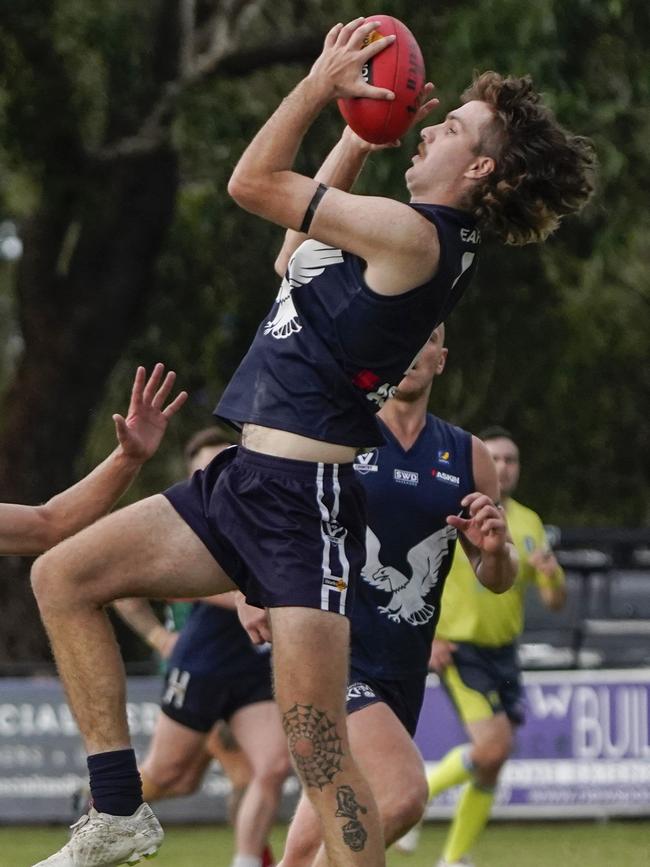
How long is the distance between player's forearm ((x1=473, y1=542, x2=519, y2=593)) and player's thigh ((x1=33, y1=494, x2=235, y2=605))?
1.16m

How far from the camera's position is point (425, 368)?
7.47 metres

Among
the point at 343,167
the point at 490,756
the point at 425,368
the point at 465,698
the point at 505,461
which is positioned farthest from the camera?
the point at 505,461

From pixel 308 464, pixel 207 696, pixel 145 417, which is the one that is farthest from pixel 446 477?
pixel 207 696

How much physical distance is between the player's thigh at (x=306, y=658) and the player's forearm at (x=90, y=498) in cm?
89

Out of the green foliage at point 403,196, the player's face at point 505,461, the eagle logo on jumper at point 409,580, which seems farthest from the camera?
the green foliage at point 403,196

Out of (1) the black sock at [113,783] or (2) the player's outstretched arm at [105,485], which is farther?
(2) the player's outstretched arm at [105,485]

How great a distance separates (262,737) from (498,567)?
3.65 meters

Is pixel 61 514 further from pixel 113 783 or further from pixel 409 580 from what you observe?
pixel 409 580

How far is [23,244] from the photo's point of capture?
18.2 metres

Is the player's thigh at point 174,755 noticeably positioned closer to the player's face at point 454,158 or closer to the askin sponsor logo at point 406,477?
the askin sponsor logo at point 406,477

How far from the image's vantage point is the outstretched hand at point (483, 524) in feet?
20.1

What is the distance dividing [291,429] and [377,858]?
A: 1319 millimetres

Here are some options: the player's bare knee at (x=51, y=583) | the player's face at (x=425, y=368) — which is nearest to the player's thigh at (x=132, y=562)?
the player's bare knee at (x=51, y=583)

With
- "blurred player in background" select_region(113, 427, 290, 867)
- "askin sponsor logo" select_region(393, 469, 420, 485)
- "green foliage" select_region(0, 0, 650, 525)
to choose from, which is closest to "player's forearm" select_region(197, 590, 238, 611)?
"blurred player in background" select_region(113, 427, 290, 867)
